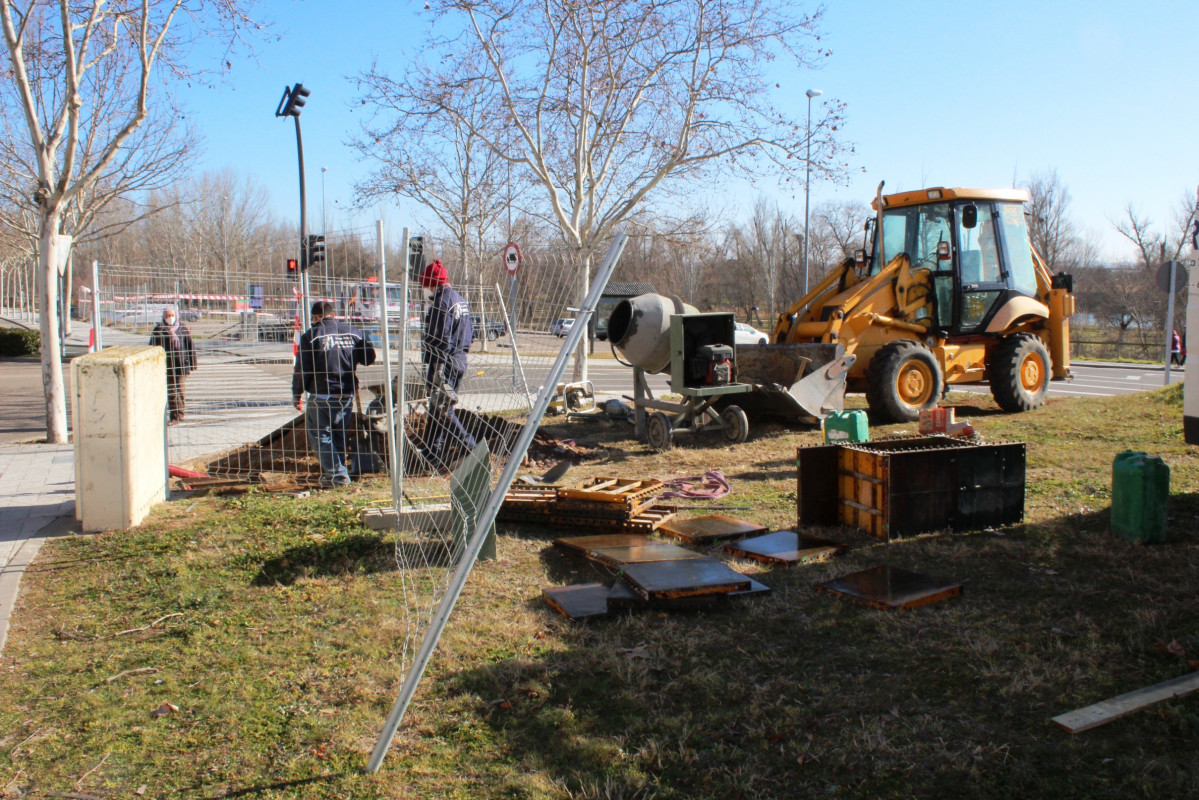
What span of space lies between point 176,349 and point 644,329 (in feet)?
17.0

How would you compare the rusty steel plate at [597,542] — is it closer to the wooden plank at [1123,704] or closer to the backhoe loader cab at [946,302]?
the wooden plank at [1123,704]

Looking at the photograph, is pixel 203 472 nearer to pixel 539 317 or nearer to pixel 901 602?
pixel 539 317

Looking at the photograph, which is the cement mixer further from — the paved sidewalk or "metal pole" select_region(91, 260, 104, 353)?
the paved sidewalk

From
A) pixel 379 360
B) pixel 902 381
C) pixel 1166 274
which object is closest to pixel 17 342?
pixel 379 360

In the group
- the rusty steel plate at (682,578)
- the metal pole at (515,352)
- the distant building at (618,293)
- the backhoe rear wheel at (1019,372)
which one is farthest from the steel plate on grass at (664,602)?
the distant building at (618,293)

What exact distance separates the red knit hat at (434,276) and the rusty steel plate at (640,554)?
7.81 feet

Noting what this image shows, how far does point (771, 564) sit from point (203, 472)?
19.3ft

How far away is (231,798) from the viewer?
9.79ft

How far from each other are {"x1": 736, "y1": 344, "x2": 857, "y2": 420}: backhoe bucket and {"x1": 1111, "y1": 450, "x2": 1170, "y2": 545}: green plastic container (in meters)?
4.50

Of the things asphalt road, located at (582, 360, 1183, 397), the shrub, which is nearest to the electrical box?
asphalt road, located at (582, 360, 1183, 397)

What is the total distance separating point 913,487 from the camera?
20.1 ft

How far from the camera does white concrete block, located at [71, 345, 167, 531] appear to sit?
20.7 feet

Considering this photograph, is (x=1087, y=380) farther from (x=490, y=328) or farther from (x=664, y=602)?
(x=664, y=602)

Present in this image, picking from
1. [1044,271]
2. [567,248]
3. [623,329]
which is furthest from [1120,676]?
[567,248]
